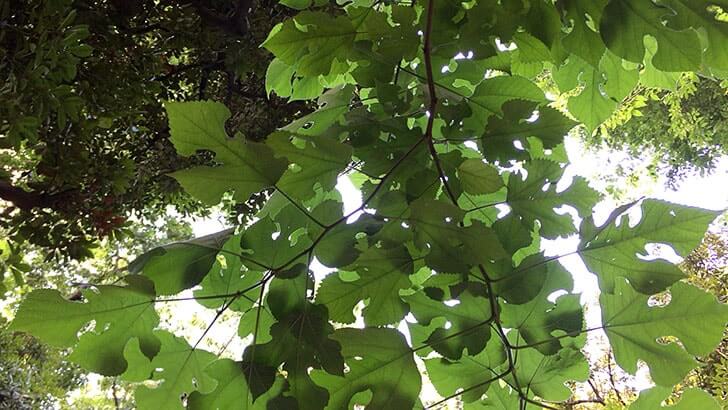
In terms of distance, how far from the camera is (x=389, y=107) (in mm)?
531

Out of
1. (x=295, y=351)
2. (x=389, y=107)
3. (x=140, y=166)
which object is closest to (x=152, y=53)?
(x=140, y=166)

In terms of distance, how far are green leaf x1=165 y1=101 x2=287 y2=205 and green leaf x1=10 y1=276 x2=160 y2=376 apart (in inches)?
3.3

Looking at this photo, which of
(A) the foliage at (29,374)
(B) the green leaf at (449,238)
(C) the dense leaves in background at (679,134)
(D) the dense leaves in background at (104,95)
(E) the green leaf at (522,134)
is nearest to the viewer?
(B) the green leaf at (449,238)

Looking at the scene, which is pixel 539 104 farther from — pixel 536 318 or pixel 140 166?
pixel 140 166

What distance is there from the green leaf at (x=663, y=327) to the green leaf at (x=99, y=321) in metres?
0.35

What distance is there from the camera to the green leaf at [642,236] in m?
0.48

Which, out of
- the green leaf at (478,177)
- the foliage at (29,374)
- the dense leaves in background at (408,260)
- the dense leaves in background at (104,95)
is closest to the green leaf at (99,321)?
the dense leaves in background at (408,260)

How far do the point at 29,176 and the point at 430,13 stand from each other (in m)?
1.91

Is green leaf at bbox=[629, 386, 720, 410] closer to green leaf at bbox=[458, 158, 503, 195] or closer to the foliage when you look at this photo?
green leaf at bbox=[458, 158, 503, 195]

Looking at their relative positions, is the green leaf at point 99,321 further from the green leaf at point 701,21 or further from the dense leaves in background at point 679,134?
the dense leaves in background at point 679,134

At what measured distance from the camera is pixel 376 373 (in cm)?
48

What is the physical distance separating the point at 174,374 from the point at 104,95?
1100mm

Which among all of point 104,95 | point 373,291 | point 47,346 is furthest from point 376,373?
point 47,346

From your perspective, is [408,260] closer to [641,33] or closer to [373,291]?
[373,291]
